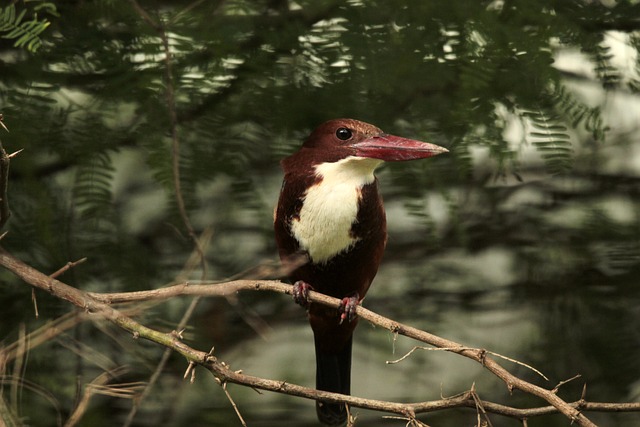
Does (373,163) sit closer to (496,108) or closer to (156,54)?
(496,108)

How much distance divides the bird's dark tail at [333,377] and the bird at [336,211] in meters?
0.16

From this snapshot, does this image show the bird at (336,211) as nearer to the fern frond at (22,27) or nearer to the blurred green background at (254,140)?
the blurred green background at (254,140)

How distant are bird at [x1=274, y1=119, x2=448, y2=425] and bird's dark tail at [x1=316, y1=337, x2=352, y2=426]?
0.54 ft

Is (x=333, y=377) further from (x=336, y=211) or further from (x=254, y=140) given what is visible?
(x=254, y=140)

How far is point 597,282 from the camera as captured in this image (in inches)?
96.9

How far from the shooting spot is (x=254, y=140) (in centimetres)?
194

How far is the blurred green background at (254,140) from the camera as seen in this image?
1806 millimetres

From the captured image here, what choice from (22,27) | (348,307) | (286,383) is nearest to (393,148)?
(348,307)

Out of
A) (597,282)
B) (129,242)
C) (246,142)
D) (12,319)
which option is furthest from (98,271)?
(597,282)

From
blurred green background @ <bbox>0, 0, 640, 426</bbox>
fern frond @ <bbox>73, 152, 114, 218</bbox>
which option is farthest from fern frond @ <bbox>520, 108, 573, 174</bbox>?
fern frond @ <bbox>73, 152, 114, 218</bbox>

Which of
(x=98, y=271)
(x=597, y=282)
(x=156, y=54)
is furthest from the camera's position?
(x=597, y=282)

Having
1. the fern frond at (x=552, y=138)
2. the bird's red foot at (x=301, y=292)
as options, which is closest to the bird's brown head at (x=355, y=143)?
the bird's red foot at (x=301, y=292)

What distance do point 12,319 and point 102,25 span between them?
2.35 feet

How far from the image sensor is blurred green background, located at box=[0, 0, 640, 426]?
71.1 inches
